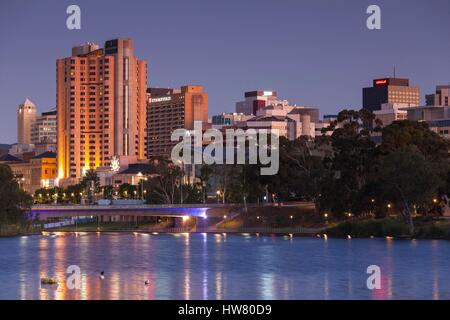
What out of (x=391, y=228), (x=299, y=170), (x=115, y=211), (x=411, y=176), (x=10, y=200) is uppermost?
(x=299, y=170)

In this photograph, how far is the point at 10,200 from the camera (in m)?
182

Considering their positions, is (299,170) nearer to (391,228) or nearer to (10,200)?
(391,228)

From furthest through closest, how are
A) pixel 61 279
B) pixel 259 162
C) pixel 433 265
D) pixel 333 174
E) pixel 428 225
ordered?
pixel 259 162
pixel 333 174
pixel 428 225
pixel 433 265
pixel 61 279

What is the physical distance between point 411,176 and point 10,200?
2813 inches

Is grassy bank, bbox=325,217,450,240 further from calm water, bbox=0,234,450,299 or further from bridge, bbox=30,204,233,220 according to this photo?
bridge, bbox=30,204,233,220

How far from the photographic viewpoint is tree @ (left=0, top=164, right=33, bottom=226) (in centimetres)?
18138

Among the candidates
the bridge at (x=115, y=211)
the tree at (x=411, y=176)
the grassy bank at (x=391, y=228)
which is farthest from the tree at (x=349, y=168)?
the bridge at (x=115, y=211)

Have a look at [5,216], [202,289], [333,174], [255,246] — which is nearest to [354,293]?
[202,289]

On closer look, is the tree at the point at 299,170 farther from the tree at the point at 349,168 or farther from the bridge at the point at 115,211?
the bridge at the point at 115,211

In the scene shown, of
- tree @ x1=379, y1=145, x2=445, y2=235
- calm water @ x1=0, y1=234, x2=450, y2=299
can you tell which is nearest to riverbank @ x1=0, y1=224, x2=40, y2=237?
calm water @ x1=0, y1=234, x2=450, y2=299

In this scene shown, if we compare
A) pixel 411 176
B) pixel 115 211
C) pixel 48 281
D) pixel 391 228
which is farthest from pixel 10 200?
pixel 48 281

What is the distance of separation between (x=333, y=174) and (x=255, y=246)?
33.4 metres
